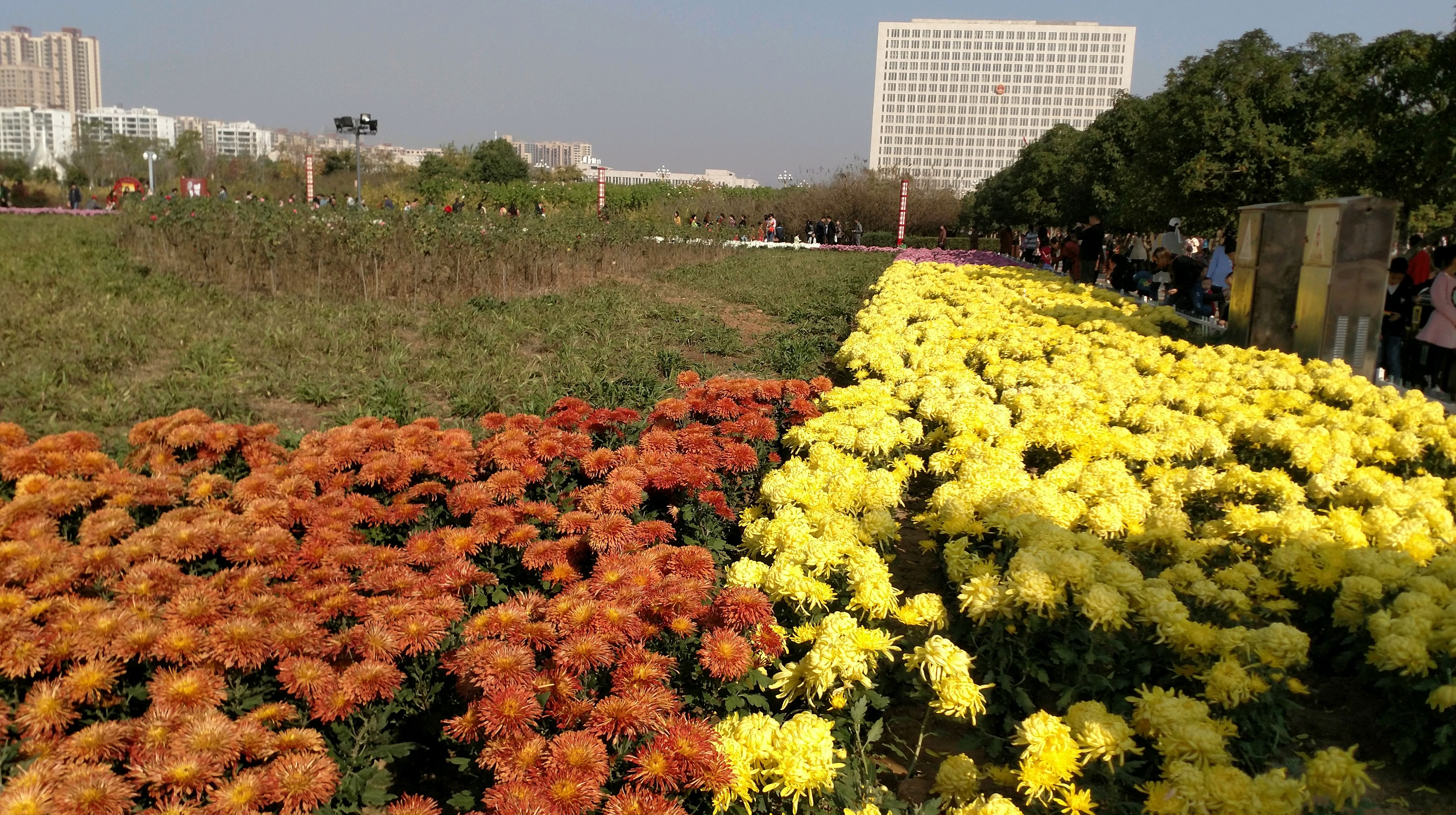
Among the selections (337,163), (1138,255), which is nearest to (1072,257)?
(1138,255)

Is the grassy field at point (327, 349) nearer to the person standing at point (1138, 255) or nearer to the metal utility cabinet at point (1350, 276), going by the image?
the metal utility cabinet at point (1350, 276)

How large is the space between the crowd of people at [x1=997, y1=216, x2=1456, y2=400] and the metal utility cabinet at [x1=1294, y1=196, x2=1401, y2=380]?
38 cm

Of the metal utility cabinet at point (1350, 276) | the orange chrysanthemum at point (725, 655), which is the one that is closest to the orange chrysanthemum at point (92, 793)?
the orange chrysanthemum at point (725, 655)

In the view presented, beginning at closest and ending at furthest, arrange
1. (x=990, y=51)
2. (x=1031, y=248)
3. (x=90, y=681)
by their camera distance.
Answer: (x=90, y=681) → (x=1031, y=248) → (x=990, y=51)

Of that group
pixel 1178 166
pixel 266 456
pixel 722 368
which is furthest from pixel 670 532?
pixel 1178 166

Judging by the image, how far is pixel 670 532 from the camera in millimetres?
3045

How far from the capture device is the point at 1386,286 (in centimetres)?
751

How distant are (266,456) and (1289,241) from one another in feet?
26.5

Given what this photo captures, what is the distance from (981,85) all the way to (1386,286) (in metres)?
140

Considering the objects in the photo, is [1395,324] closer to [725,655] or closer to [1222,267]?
[1222,267]

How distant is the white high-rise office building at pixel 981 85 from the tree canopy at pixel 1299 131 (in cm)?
11891

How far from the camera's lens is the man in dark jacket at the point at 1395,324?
8.14m

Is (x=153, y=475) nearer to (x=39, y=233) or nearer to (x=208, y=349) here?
(x=208, y=349)

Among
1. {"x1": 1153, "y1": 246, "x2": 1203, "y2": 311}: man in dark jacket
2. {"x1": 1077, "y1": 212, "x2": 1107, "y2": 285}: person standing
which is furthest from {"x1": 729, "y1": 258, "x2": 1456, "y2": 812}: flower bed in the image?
{"x1": 1077, "y1": 212, "x2": 1107, "y2": 285}: person standing
